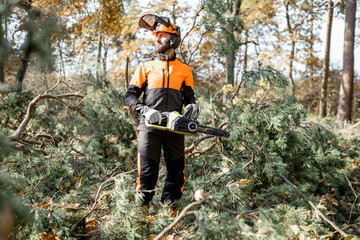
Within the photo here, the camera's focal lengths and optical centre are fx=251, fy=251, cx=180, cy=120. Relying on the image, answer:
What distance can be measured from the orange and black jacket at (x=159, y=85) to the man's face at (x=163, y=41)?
101mm

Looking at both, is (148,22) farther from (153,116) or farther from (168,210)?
(168,210)

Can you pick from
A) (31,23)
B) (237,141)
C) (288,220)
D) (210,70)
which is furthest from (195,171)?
(210,70)

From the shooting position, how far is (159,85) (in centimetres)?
275

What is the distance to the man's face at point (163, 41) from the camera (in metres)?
2.82

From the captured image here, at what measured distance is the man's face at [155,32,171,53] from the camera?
2.82 m

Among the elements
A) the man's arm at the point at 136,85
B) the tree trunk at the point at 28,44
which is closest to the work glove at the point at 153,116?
the man's arm at the point at 136,85

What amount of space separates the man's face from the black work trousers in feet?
2.92

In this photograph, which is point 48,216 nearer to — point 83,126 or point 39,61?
point 83,126

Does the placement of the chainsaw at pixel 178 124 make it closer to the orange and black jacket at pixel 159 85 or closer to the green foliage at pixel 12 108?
the orange and black jacket at pixel 159 85

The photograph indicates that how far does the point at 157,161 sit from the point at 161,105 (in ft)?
2.06

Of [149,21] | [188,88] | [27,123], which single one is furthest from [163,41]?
[27,123]

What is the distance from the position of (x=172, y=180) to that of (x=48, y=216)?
130 centimetres

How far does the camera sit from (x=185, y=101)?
122 inches

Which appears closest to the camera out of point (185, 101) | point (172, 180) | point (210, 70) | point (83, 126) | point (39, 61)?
point (172, 180)
